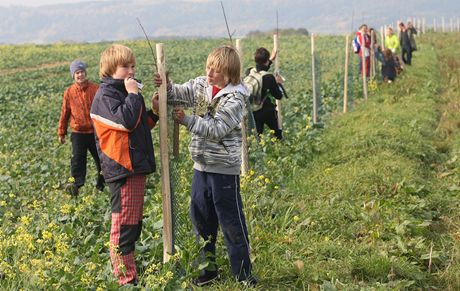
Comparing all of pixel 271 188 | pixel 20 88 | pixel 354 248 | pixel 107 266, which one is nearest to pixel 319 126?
pixel 271 188

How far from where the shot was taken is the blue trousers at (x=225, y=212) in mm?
4559

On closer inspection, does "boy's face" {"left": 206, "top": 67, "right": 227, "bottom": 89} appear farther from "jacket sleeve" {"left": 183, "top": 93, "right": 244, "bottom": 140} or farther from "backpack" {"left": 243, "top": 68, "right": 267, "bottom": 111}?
"backpack" {"left": 243, "top": 68, "right": 267, "bottom": 111}

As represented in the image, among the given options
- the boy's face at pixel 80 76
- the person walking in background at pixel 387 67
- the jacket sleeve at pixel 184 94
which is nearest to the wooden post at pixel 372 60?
the person walking in background at pixel 387 67

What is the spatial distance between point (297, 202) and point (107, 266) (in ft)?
9.36

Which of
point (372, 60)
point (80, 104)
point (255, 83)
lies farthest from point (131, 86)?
point (372, 60)

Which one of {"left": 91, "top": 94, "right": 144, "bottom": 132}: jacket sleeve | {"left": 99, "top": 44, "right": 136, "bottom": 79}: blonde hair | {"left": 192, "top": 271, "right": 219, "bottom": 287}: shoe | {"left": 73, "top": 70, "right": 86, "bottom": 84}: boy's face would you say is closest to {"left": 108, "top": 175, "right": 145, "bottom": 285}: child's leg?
{"left": 91, "top": 94, "right": 144, "bottom": 132}: jacket sleeve

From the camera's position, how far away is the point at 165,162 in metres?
4.44

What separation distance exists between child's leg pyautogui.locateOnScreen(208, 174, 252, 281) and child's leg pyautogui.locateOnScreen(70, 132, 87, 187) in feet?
11.9

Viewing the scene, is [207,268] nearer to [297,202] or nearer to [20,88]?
[297,202]

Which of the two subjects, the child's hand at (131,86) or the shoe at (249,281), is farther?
the shoe at (249,281)

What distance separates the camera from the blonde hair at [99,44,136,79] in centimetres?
426

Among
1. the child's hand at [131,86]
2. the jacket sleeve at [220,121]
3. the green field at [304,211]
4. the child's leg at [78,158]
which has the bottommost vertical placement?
the green field at [304,211]

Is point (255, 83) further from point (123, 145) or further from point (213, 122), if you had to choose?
point (123, 145)

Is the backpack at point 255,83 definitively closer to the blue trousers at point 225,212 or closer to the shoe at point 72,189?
the shoe at point 72,189
